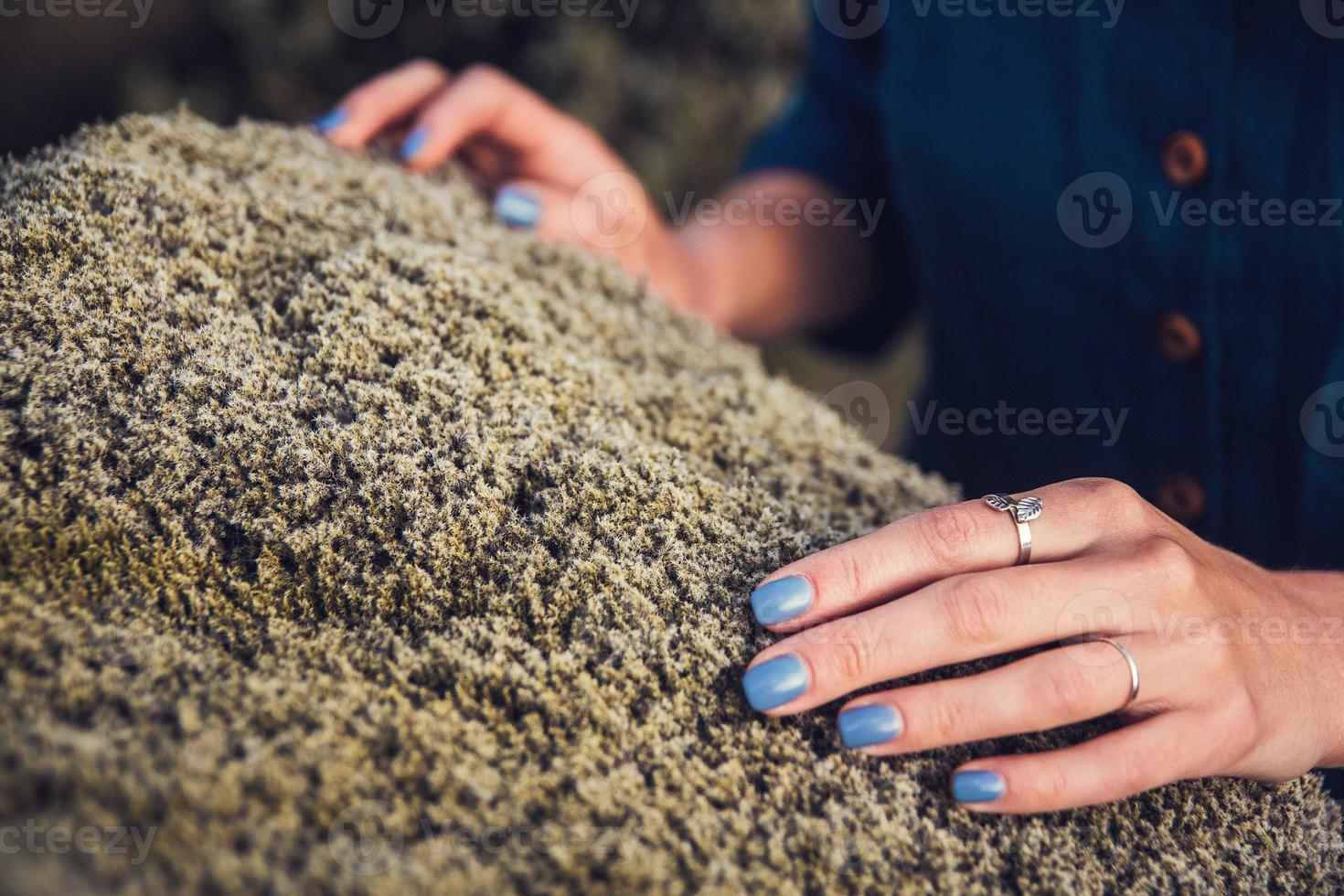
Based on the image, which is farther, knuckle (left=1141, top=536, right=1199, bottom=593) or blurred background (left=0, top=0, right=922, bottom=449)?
blurred background (left=0, top=0, right=922, bottom=449)

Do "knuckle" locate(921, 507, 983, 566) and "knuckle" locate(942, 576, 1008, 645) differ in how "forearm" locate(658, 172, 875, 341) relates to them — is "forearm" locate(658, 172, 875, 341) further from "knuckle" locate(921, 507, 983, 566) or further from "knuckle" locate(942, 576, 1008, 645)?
"knuckle" locate(942, 576, 1008, 645)

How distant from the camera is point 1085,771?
37.9 inches

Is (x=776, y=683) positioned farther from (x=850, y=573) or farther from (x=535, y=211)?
(x=535, y=211)

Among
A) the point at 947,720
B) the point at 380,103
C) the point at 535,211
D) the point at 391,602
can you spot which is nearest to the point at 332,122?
the point at 380,103

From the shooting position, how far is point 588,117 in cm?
339

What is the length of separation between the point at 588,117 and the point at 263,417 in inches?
105

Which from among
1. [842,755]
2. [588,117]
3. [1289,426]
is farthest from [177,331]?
[588,117]

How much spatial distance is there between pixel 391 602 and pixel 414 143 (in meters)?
1.07

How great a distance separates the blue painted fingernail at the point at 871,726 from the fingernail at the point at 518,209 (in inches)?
46.4

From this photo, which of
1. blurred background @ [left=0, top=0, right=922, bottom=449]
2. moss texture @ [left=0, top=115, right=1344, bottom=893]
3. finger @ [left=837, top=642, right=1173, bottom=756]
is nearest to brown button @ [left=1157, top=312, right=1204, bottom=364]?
moss texture @ [left=0, top=115, right=1344, bottom=893]

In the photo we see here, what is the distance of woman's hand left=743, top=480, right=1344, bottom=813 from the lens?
0.97 m

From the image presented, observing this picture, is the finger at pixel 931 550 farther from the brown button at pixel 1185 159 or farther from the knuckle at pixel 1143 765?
the brown button at pixel 1185 159

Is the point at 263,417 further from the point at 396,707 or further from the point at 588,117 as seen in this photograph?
the point at 588,117

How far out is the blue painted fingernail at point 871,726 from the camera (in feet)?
3.18
